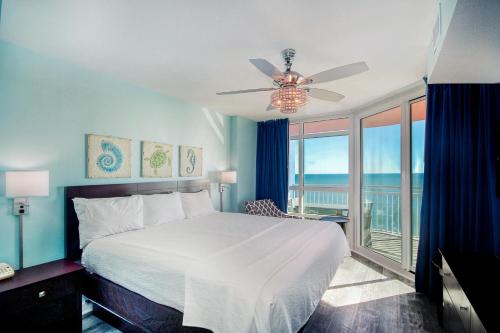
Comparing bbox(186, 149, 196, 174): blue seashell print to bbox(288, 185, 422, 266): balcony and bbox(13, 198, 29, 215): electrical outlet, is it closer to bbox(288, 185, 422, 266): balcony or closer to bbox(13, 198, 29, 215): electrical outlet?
bbox(13, 198, 29, 215): electrical outlet

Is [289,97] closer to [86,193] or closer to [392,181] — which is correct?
[86,193]

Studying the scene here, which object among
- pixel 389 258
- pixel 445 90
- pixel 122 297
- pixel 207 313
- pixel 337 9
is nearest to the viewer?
pixel 207 313

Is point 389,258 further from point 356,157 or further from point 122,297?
point 122,297

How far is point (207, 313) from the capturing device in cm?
153

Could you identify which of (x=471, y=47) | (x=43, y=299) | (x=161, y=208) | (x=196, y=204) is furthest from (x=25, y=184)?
(x=471, y=47)

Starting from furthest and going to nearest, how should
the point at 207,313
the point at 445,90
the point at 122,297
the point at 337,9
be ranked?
the point at 445,90
the point at 122,297
the point at 337,9
the point at 207,313

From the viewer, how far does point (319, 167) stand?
5.04m

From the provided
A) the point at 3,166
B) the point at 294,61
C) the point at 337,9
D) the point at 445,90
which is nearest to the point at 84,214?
the point at 3,166

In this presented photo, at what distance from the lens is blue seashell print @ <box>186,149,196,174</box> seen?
3952 millimetres

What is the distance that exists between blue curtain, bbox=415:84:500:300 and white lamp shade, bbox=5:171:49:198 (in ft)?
12.3

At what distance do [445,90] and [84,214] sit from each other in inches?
154

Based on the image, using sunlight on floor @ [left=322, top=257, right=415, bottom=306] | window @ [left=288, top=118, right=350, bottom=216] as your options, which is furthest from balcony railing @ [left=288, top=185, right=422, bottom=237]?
sunlight on floor @ [left=322, top=257, right=415, bottom=306]

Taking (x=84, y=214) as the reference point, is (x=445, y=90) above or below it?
above

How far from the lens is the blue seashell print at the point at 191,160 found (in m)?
3.95
